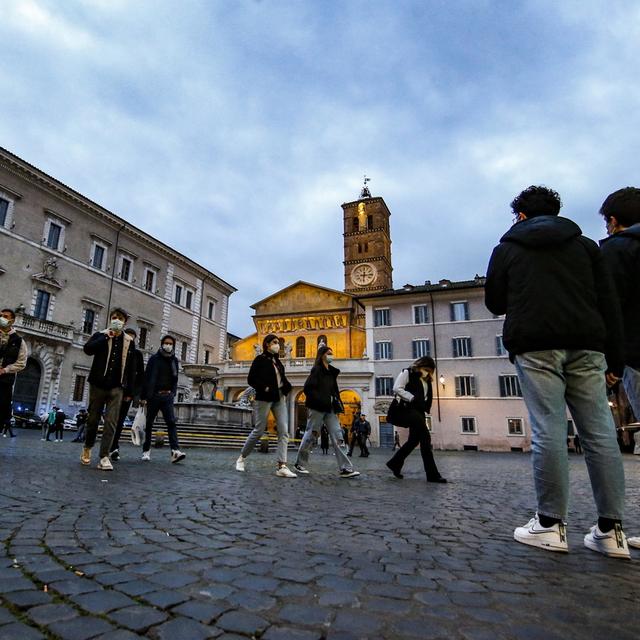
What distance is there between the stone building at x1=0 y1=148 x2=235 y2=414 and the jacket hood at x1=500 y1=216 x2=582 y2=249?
103 feet

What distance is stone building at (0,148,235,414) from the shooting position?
28.9 meters

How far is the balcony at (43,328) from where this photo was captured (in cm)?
2802

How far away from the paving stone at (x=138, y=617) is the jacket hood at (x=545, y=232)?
310 centimetres

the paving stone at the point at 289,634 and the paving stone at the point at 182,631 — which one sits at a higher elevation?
the paving stone at the point at 182,631

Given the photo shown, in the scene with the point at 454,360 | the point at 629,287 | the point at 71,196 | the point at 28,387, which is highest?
the point at 71,196

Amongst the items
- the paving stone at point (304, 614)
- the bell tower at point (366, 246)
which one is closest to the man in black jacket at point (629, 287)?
the paving stone at point (304, 614)

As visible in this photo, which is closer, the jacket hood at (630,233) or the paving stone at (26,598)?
the paving stone at (26,598)

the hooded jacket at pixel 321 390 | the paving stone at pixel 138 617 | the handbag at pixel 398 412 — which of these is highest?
the hooded jacket at pixel 321 390

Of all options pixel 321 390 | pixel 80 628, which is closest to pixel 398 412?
pixel 321 390

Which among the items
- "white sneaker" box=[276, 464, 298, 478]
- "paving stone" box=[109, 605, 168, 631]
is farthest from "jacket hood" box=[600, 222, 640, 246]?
"white sneaker" box=[276, 464, 298, 478]

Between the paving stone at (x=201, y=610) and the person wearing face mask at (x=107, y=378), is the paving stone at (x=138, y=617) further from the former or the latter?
the person wearing face mask at (x=107, y=378)

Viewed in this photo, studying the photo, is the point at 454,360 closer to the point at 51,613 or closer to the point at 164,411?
the point at 164,411

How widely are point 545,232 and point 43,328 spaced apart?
107ft

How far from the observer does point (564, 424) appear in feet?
10.1
